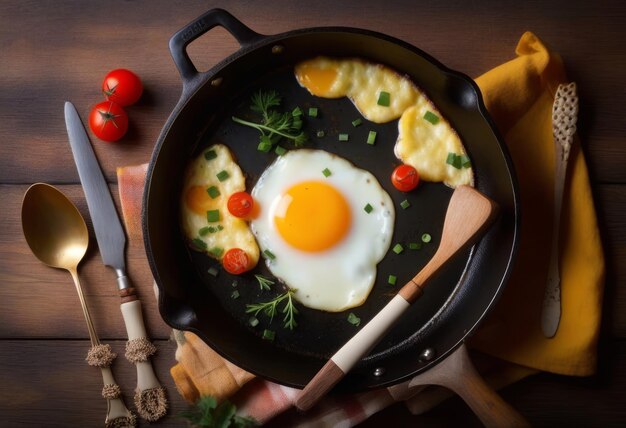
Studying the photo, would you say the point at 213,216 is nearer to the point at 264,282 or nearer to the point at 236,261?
the point at 236,261

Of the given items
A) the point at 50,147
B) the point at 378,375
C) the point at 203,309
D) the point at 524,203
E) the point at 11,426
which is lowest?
the point at 11,426

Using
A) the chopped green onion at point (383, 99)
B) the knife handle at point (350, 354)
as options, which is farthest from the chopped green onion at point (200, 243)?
the chopped green onion at point (383, 99)

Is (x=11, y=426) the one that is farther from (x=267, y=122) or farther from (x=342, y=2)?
(x=342, y=2)

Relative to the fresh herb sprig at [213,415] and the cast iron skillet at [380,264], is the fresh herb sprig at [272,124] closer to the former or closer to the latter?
the cast iron skillet at [380,264]

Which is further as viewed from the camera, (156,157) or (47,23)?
(47,23)

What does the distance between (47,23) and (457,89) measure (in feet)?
6.77

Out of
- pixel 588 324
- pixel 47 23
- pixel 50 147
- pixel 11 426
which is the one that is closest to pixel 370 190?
pixel 588 324

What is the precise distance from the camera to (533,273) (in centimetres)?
290

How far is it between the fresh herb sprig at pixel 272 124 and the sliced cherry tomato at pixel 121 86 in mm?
516

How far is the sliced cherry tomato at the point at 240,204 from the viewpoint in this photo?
2885 mm

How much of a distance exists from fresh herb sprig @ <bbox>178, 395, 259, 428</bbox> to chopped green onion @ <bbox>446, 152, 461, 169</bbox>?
1.50m

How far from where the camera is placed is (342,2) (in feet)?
10.1

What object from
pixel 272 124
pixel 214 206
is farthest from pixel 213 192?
pixel 272 124

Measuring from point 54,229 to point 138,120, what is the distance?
671mm
